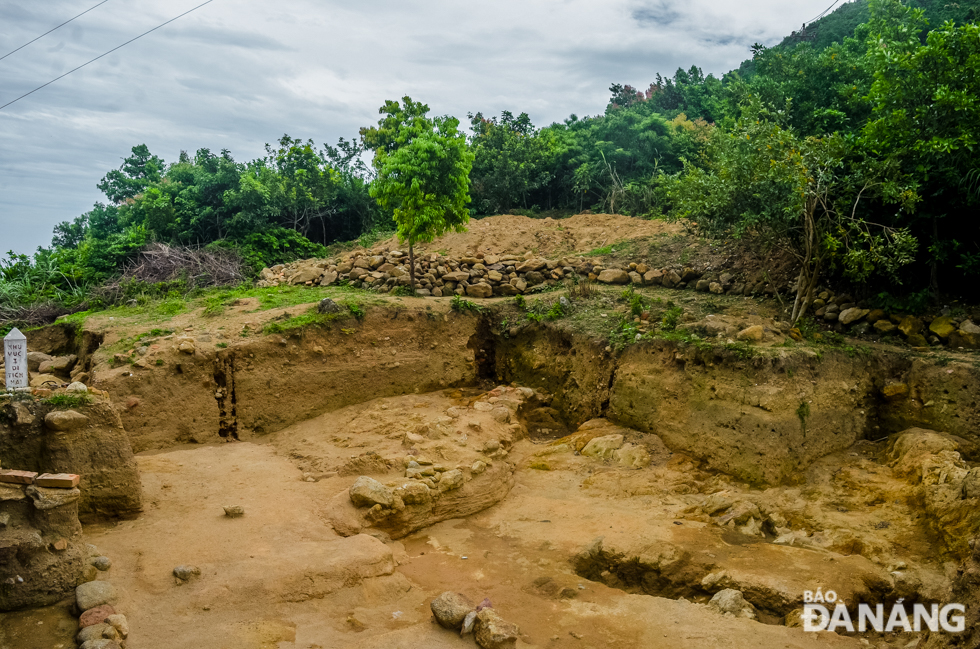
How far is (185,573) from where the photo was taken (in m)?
5.16

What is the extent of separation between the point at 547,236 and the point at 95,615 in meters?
12.8

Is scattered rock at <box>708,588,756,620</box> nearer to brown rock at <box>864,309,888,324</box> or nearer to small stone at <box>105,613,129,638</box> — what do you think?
small stone at <box>105,613,129,638</box>

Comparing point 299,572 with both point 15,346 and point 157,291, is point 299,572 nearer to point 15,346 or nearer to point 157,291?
point 15,346

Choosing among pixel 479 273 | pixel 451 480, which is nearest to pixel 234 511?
pixel 451 480

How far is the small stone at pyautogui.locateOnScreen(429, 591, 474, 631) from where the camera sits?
192 inches

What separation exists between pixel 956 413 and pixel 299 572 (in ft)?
26.8

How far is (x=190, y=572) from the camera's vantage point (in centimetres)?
518

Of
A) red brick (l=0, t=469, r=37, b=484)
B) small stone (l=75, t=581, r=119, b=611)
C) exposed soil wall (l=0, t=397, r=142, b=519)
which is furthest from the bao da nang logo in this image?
exposed soil wall (l=0, t=397, r=142, b=519)

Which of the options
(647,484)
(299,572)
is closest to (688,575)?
(647,484)

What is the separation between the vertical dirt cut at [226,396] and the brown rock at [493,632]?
6213 millimetres

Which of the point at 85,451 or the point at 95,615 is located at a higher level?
the point at 85,451

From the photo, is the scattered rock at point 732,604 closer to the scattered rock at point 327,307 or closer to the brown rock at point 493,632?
the brown rock at point 493,632

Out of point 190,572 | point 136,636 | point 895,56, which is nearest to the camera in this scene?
point 136,636

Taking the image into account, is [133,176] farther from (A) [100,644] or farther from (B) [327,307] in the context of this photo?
(A) [100,644]
